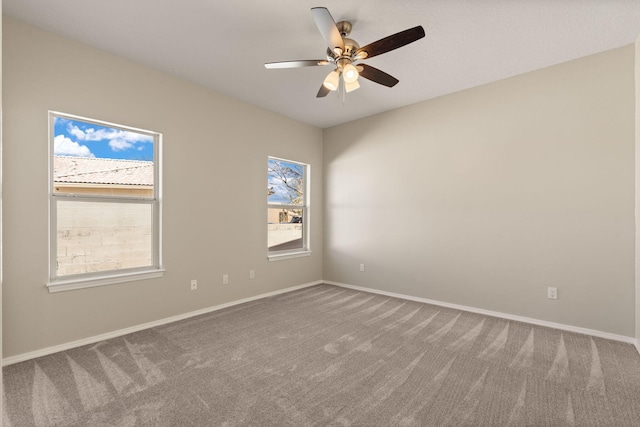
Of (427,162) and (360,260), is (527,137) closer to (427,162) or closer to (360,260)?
(427,162)

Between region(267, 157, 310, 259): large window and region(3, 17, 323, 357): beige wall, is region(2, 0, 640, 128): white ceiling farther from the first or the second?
region(267, 157, 310, 259): large window

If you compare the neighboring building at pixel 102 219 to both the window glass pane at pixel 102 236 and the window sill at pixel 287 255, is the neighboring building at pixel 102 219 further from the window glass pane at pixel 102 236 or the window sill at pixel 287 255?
the window sill at pixel 287 255

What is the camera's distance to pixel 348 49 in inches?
109

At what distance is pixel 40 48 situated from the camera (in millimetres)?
2895

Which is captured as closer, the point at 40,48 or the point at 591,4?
the point at 591,4

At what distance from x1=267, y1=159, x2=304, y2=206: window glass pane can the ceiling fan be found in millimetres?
2094

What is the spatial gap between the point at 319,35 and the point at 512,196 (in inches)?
106

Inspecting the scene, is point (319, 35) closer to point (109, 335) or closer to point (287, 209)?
point (287, 209)

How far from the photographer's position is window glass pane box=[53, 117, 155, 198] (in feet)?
10.1

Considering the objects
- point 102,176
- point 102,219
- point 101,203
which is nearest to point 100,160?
point 102,176

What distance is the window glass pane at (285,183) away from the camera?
16.5ft

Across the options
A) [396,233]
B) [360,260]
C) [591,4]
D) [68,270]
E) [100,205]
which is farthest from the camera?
[360,260]

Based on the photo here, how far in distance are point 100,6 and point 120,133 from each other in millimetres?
1182

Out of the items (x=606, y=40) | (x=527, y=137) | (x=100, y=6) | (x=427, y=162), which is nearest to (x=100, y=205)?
(x=100, y=6)
